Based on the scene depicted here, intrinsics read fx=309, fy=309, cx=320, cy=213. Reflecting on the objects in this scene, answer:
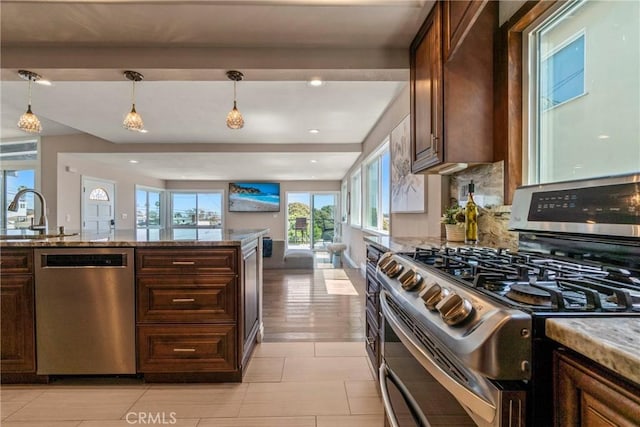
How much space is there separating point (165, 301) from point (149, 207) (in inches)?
335

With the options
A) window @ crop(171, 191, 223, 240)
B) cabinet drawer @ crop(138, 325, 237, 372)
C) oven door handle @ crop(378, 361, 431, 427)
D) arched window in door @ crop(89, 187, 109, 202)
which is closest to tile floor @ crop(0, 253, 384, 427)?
cabinet drawer @ crop(138, 325, 237, 372)

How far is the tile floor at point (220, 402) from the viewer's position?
5.45ft

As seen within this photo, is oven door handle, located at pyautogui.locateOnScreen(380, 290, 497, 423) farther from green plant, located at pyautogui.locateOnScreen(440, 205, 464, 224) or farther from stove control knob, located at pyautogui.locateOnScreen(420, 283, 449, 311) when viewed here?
green plant, located at pyautogui.locateOnScreen(440, 205, 464, 224)

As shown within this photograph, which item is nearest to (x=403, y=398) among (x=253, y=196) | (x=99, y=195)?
(x=99, y=195)

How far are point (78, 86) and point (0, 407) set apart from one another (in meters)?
2.76

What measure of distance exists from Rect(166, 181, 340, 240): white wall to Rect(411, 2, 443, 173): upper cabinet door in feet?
26.3

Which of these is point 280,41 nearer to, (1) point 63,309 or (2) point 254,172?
(1) point 63,309

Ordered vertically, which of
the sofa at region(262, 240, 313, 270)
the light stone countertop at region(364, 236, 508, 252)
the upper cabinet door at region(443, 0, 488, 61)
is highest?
the upper cabinet door at region(443, 0, 488, 61)

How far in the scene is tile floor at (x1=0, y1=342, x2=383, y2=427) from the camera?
5.45 feet

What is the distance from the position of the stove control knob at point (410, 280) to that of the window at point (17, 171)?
6853 millimetres

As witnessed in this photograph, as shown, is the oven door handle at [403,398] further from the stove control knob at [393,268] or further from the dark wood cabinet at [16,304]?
the dark wood cabinet at [16,304]

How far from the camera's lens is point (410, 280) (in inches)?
39.6

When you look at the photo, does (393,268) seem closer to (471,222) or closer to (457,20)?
(471,222)

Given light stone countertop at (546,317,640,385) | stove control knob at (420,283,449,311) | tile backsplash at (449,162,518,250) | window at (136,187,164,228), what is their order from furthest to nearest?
window at (136,187,164,228) → tile backsplash at (449,162,518,250) → stove control knob at (420,283,449,311) → light stone countertop at (546,317,640,385)
